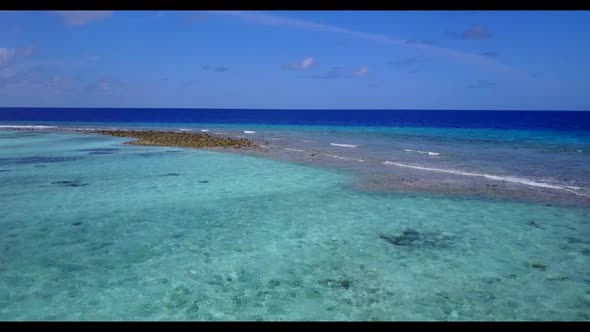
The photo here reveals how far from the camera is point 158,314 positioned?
8766 millimetres

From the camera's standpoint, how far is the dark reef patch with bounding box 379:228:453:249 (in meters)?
12.9

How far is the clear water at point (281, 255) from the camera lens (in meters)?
9.12

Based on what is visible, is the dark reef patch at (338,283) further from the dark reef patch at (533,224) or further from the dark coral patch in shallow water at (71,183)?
the dark coral patch in shallow water at (71,183)

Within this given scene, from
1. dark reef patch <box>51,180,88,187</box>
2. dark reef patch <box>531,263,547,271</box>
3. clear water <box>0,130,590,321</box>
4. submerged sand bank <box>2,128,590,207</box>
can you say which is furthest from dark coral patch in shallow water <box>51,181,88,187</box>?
dark reef patch <box>531,263,547,271</box>

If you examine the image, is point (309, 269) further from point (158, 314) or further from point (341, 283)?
point (158, 314)


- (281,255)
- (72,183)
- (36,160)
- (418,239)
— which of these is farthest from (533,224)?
(36,160)

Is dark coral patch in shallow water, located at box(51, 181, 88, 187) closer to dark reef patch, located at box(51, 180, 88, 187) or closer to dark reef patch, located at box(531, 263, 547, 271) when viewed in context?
dark reef patch, located at box(51, 180, 88, 187)

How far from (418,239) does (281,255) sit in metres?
4.54

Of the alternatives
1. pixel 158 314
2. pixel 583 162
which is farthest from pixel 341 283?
pixel 583 162

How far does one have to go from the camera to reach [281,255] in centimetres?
1213

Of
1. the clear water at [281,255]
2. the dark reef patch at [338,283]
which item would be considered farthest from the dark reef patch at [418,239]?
the dark reef patch at [338,283]

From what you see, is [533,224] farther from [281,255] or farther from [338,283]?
[281,255]

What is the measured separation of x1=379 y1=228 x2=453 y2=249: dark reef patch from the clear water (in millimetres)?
65

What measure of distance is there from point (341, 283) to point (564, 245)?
25.0 ft
